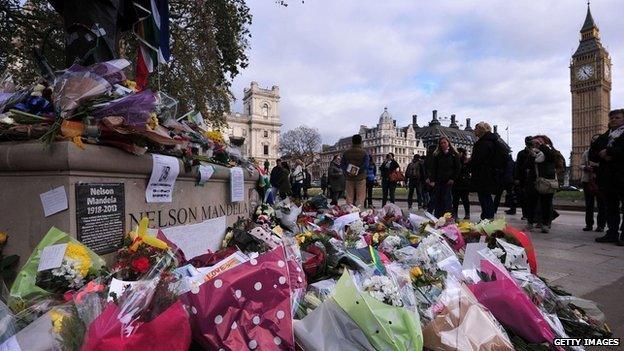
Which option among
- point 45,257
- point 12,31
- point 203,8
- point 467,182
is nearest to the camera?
point 45,257

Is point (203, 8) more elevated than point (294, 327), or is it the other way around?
point (203, 8)

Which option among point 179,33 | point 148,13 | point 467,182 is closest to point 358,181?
point 467,182

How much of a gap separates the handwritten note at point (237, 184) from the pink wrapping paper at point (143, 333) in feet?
7.88

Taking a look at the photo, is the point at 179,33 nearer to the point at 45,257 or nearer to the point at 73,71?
the point at 73,71

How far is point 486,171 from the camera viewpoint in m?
7.09

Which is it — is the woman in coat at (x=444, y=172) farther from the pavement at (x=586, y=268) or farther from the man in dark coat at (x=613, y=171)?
the man in dark coat at (x=613, y=171)

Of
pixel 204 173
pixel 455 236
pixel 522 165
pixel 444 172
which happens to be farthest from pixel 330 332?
pixel 522 165

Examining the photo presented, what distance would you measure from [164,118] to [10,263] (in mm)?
1294

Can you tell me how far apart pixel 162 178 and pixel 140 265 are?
0.84 m

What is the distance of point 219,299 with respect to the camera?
5.42ft

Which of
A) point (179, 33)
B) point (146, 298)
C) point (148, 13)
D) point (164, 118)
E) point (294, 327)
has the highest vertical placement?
point (179, 33)

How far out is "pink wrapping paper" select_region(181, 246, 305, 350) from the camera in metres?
1.61

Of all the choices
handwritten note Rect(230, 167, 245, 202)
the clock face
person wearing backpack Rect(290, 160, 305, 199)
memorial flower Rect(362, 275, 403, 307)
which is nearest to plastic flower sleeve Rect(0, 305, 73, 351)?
memorial flower Rect(362, 275, 403, 307)

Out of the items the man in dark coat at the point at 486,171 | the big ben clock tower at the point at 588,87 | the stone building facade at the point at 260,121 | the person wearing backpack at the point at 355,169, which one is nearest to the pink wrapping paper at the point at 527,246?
the man in dark coat at the point at 486,171
